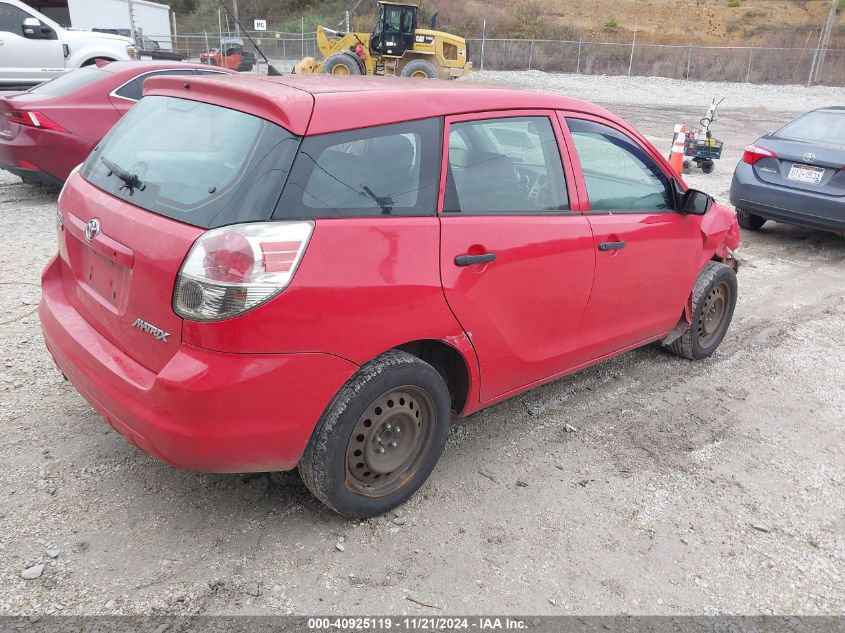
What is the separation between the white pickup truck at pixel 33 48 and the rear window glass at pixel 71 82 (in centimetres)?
787

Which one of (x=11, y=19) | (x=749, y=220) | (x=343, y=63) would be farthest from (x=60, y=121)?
(x=343, y=63)

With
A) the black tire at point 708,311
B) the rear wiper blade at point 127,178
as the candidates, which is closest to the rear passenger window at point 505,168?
the rear wiper blade at point 127,178

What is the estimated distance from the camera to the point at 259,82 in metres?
3.01

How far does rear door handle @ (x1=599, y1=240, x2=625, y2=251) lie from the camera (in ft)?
12.2

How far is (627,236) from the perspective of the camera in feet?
12.8

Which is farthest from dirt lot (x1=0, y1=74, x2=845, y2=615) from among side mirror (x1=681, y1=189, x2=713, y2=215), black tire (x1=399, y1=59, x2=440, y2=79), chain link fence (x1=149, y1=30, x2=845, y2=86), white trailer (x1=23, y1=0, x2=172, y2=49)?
chain link fence (x1=149, y1=30, x2=845, y2=86)

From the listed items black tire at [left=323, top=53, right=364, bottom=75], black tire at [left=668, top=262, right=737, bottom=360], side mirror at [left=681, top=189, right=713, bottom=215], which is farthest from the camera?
black tire at [left=323, top=53, right=364, bottom=75]

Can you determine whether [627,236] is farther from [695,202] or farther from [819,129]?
[819,129]

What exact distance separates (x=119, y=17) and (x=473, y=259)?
36953mm

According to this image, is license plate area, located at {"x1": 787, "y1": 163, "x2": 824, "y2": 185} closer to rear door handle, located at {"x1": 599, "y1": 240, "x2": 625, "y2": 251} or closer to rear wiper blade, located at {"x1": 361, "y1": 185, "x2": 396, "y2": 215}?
rear door handle, located at {"x1": 599, "y1": 240, "x2": 625, "y2": 251}

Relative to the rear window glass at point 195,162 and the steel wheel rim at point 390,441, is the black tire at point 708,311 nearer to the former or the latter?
the steel wheel rim at point 390,441

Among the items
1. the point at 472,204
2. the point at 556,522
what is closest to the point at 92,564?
the point at 556,522

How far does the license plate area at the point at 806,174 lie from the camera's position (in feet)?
25.6

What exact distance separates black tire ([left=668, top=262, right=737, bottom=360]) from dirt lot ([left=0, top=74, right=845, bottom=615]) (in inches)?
12.8
